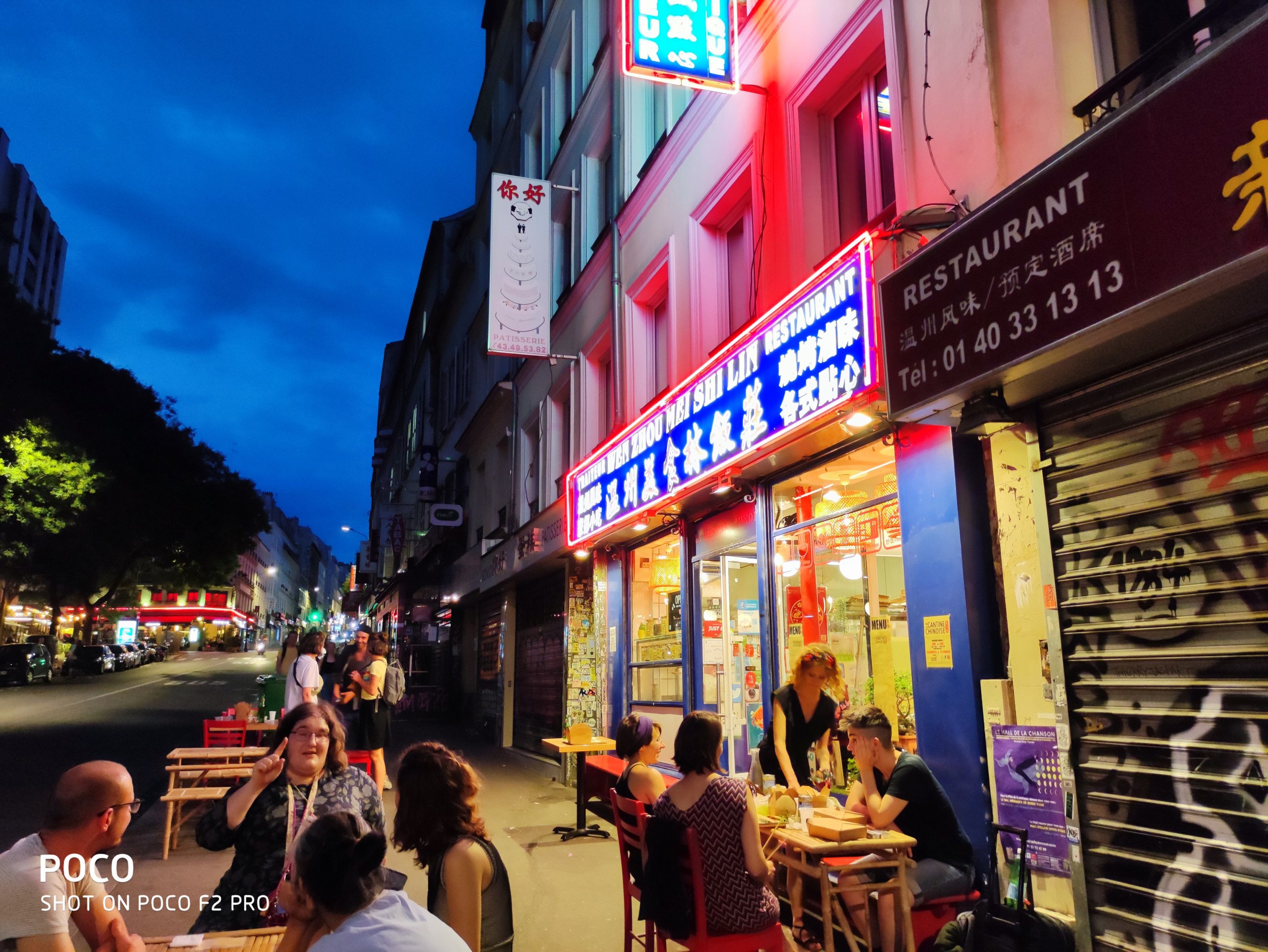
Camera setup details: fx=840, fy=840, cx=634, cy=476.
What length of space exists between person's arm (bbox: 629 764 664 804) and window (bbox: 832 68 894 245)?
4.74 m

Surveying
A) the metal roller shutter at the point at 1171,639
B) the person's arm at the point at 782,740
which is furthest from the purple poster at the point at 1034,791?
the person's arm at the point at 782,740

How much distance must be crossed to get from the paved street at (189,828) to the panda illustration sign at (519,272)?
7.07 metres

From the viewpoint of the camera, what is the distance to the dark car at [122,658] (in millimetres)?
41562

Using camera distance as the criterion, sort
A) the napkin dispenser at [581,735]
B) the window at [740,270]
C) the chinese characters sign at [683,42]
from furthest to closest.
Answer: the window at [740,270]
the napkin dispenser at [581,735]
the chinese characters sign at [683,42]

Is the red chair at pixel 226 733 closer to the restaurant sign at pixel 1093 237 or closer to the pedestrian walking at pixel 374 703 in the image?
the pedestrian walking at pixel 374 703

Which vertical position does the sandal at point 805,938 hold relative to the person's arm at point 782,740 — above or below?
below

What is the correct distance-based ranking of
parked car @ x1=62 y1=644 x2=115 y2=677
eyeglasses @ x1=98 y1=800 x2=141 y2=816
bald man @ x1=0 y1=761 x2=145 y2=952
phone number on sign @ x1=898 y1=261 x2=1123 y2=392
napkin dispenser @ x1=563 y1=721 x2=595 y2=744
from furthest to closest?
parked car @ x1=62 y1=644 x2=115 y2=677 < napkin dispenser @ x1=563 y1=721 x2=595 y2=744 < phone number on sign @ x1=898 y1=261 x2=1123 y2=392 < eyeglasses @ x1=98 y1=800 x2=141 y2=816 < bald man @ x1=0 y1=761 x2=145 y2=952

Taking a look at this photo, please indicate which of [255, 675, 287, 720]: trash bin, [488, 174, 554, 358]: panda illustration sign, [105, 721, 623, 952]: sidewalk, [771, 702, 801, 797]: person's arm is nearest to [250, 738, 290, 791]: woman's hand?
[105, 721, 623, 952]: sidewalk

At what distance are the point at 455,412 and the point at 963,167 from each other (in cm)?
2244

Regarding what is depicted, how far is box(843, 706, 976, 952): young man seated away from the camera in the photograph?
189 inches

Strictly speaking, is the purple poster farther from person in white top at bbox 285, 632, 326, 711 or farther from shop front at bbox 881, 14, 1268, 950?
person in white top at bbox 285, 632, 326, 711

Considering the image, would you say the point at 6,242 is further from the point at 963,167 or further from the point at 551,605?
the point at 963,167

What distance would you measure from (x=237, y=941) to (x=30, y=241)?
6723cm

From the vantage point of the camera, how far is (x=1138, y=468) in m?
4.20
